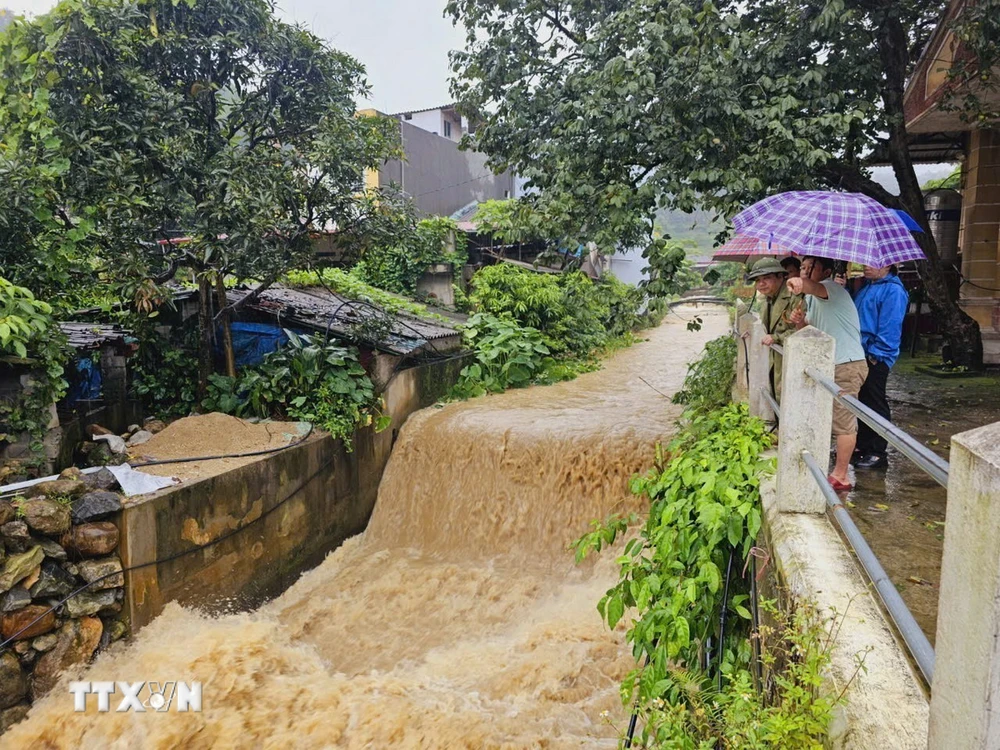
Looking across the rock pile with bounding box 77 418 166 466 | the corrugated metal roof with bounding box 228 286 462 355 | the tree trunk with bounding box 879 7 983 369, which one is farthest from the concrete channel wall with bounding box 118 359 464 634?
the tree trunk with bounding box 879 7 983 369

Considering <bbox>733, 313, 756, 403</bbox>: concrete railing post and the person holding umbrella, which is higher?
the person holding umbrella

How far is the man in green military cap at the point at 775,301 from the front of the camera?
5.56m

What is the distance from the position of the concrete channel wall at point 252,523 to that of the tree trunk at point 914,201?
7624 mm

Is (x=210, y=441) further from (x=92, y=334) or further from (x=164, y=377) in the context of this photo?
(x=164, y=377)

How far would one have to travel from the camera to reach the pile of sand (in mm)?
7691

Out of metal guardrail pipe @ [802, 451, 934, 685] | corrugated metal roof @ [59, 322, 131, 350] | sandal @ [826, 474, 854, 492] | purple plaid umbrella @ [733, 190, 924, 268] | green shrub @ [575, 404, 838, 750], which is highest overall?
purple plaid umbrella @ [733, 190, 924, 268]

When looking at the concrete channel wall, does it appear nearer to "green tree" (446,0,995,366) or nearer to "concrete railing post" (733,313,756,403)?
"green tree" (446,0,995,366)

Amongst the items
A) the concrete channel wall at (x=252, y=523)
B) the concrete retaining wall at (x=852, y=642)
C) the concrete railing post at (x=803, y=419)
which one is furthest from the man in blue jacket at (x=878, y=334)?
the concrete channel wall at (x=252, y=523)

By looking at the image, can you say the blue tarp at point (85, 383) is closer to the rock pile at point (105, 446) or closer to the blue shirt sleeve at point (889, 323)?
the rock pile at point (105, 446)

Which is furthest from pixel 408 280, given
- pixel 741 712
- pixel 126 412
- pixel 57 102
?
pixel 741 712

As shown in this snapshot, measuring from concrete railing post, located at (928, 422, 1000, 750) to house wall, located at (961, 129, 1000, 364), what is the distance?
10.3 m

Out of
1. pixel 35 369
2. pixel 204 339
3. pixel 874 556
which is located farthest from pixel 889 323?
pixel 204 339

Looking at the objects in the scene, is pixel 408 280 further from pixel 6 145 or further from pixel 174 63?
pixel 6 145

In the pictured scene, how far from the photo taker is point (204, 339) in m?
9.60
